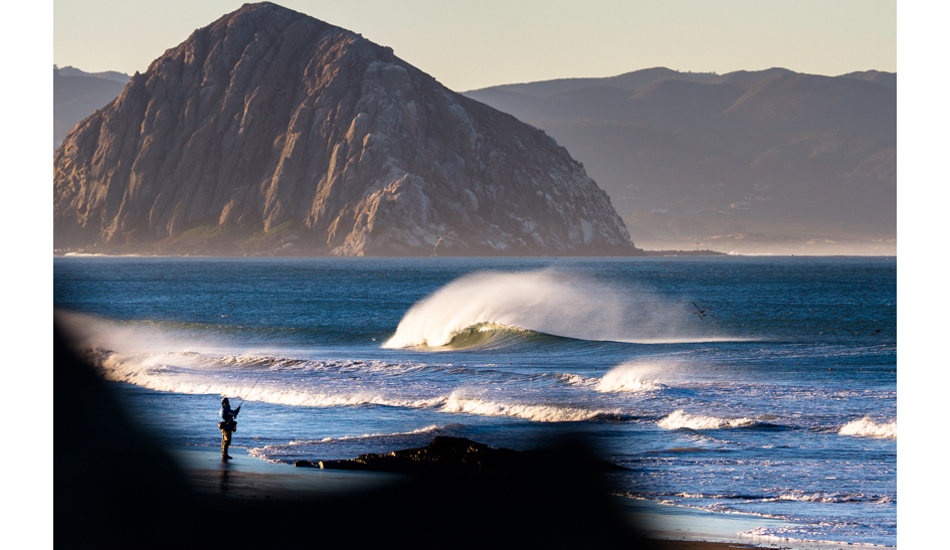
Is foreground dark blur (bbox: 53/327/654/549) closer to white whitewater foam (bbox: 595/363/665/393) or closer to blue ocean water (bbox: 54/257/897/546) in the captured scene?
blue ocean water (bbox: 54/257/897/546)

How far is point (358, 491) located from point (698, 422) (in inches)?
364

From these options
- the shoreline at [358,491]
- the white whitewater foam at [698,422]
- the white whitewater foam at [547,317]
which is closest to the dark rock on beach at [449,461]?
the shoreline at [358,491]

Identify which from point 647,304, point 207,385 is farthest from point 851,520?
point 647,304

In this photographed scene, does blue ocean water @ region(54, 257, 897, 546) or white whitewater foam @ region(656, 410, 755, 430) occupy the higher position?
white whitewater foam @ region(656, 410, 755, 430)

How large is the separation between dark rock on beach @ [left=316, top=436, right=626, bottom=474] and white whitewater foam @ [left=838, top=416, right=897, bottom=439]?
253 inches

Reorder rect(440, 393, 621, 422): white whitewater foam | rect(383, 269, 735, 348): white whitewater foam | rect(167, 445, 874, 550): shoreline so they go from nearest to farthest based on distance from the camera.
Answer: rect(167, 445, 874, 550): shoreline
rect(440, 393, 621, 422): white whitewater foam
rect(383, 269, 735, 348): white whitewater foam

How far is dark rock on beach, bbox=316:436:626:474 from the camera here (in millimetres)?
14961

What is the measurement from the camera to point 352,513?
12594 millimetres

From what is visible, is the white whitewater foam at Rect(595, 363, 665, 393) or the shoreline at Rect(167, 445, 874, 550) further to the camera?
the white whitewater foam at Rect(595, 363, 665, 393)

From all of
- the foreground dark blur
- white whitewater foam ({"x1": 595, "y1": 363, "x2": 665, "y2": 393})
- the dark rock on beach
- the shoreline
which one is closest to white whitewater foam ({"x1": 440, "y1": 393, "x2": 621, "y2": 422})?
white whitewater foam ({"x1": 595, "y1": 363, "x2": 665, "y2": 393})

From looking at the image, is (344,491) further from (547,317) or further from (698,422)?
(547,317)

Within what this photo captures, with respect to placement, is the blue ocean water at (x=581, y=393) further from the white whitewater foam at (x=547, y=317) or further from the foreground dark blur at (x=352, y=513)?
the foreground dark blur at (x=352, y=513)

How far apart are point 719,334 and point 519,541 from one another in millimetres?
47683
